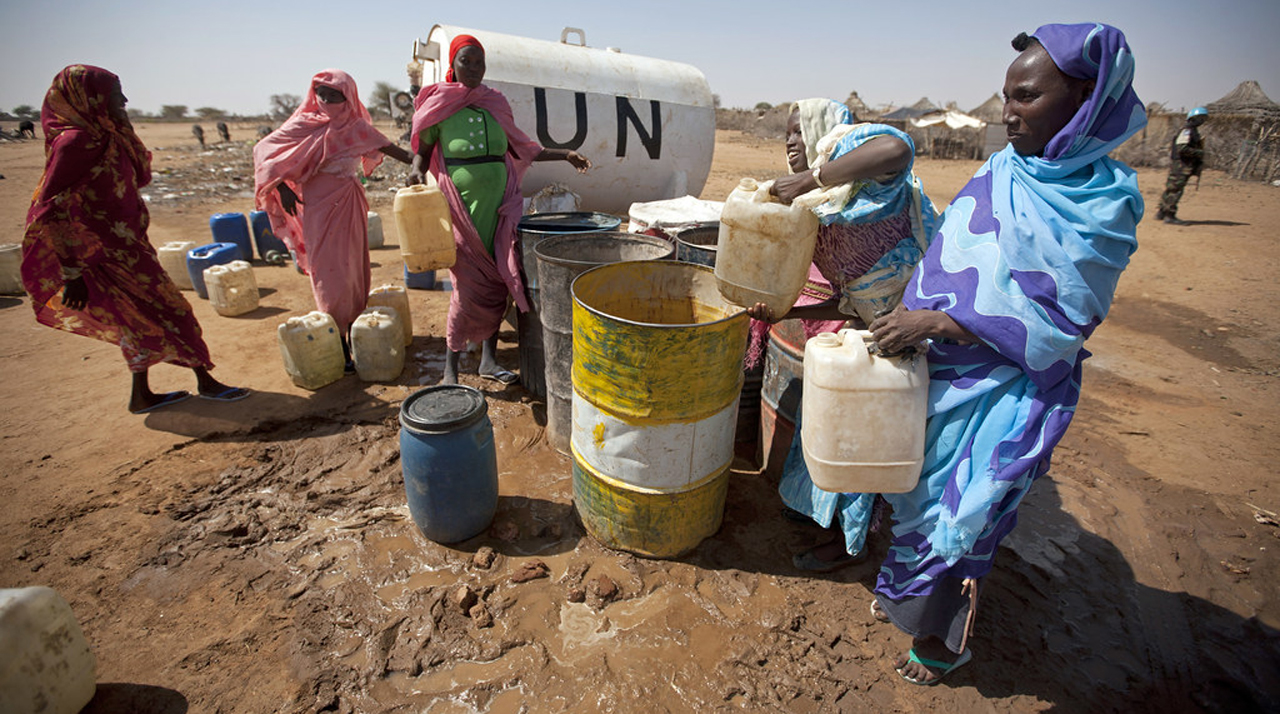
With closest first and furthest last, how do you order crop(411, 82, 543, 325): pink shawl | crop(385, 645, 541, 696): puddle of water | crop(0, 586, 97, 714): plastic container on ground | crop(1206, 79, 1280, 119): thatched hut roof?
1. crop(0, 586, 97, 714): plastic container on ground
2. crop(385, 645, 541, 696): puddle of water
3. crop(411, 82, 543, 325): pink shawl
4. crop(1206, 79, 1280, 119): thatched hut roof

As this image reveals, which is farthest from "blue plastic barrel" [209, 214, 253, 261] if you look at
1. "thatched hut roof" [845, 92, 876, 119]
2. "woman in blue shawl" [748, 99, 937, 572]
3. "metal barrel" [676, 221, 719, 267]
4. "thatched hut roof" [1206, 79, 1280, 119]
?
"thatched hut roof" [1206, 79, 1280, 119]

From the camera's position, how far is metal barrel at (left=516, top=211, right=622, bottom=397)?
372 centimetres

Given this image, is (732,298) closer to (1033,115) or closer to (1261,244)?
(1033,115)

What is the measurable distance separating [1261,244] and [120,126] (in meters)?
13.6

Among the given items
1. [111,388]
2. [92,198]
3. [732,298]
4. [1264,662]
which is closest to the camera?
[732,298]

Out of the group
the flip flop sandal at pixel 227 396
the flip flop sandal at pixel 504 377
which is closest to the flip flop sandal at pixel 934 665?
the flip flop sandal at pixel 504 377

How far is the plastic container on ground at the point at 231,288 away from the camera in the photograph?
17.7ft

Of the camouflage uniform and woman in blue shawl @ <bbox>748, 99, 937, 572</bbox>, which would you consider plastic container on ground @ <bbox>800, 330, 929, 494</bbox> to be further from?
the camouflage uniform

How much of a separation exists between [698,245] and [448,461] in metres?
1.82

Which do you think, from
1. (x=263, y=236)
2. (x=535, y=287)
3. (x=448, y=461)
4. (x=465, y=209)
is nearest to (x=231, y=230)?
(x=263, y=236)

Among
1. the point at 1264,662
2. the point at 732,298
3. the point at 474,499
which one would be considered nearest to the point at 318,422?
the point at 474,499

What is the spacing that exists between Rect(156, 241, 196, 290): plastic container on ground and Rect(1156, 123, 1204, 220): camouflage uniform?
14706mm

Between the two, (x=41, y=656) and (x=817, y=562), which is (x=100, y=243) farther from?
(x=817, y=562)

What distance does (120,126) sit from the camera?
3455mm
